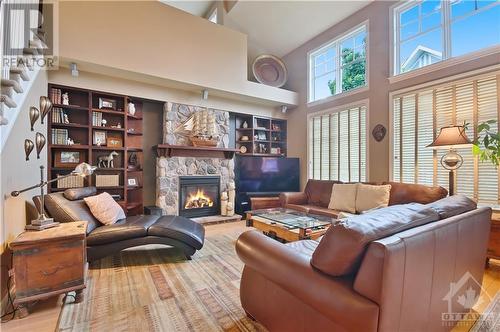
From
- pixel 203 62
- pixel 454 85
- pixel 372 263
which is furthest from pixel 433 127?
pixel 203 62

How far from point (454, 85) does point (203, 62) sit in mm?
4046

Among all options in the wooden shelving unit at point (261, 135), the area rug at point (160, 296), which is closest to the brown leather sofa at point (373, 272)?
the area rug at point (160, 296)

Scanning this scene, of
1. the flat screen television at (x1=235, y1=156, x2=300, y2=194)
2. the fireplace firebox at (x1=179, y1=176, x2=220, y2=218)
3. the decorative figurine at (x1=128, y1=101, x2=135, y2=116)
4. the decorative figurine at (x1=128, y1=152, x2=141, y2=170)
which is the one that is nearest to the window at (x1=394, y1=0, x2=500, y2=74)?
the flat screen television at (x1=235, y1=156, x2=300, y2=194)

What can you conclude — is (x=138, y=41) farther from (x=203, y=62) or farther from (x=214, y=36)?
(x=214, y=36)

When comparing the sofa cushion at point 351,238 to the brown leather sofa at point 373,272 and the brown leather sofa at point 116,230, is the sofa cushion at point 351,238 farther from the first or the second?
the brown leather sofa at point 116,230

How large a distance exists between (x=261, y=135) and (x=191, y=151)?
1947 mm

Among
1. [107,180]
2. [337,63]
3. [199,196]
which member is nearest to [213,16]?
[337,63]

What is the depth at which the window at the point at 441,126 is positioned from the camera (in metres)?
3.11

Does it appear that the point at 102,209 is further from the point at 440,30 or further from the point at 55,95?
the point at 440,30

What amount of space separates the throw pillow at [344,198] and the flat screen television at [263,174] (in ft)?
5.16

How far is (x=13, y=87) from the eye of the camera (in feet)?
6.41

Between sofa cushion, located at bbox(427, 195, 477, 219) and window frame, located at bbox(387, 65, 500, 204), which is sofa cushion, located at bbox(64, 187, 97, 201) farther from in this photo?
window frame, located at bbox(387, 65, 500, 204)

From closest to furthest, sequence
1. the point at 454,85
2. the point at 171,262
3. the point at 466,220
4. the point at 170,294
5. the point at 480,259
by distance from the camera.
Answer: the point at 466,220 → the point at 480,259 → the point at 170,294 → the point at 171,262 → the point at 454,85

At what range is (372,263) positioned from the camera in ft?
3.32
